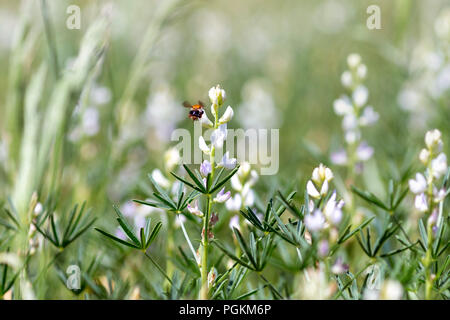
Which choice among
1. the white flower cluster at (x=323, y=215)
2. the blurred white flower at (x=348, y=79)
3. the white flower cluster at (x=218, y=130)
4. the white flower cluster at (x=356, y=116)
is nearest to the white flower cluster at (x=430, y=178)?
the white flower cluster at (x=323, y=215)

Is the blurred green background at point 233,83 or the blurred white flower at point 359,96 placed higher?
the blurred green background at point 233,83

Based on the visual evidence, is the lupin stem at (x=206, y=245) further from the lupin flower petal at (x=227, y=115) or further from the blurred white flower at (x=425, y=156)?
the blurred white flower at (x=425, y=156)

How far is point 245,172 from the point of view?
40.9 inches

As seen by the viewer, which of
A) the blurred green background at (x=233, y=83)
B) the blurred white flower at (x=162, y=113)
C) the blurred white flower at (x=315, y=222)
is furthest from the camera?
the blurred white flower at (x=162, y=113)

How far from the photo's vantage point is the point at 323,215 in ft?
2.97

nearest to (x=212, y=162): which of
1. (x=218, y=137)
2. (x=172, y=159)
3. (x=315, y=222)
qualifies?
(x=218, y=137)

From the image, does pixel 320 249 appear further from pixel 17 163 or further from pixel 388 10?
pixel 388 10

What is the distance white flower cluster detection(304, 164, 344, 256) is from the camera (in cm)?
85

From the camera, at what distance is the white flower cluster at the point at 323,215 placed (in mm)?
852

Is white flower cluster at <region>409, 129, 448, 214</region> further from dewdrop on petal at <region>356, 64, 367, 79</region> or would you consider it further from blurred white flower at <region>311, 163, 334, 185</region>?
dewdrop on petal at <region>356, 64, 367, 79</region>

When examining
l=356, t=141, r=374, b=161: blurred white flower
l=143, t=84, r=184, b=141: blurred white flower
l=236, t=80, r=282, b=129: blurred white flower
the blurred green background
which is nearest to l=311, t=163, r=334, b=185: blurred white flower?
the blurred green background

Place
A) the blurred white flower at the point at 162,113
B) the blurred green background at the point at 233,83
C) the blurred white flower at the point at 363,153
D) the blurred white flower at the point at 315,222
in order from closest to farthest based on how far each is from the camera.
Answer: the blurred white flower at the point at 315,222, the blurred white flower at the point at 363,153, the blurred green background at the point at 233,83, the blurred white flower at the point at 162,113

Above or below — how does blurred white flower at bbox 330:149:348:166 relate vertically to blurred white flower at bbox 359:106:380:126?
below

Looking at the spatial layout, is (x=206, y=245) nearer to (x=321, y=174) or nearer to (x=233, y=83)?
(x=321, y=174)
